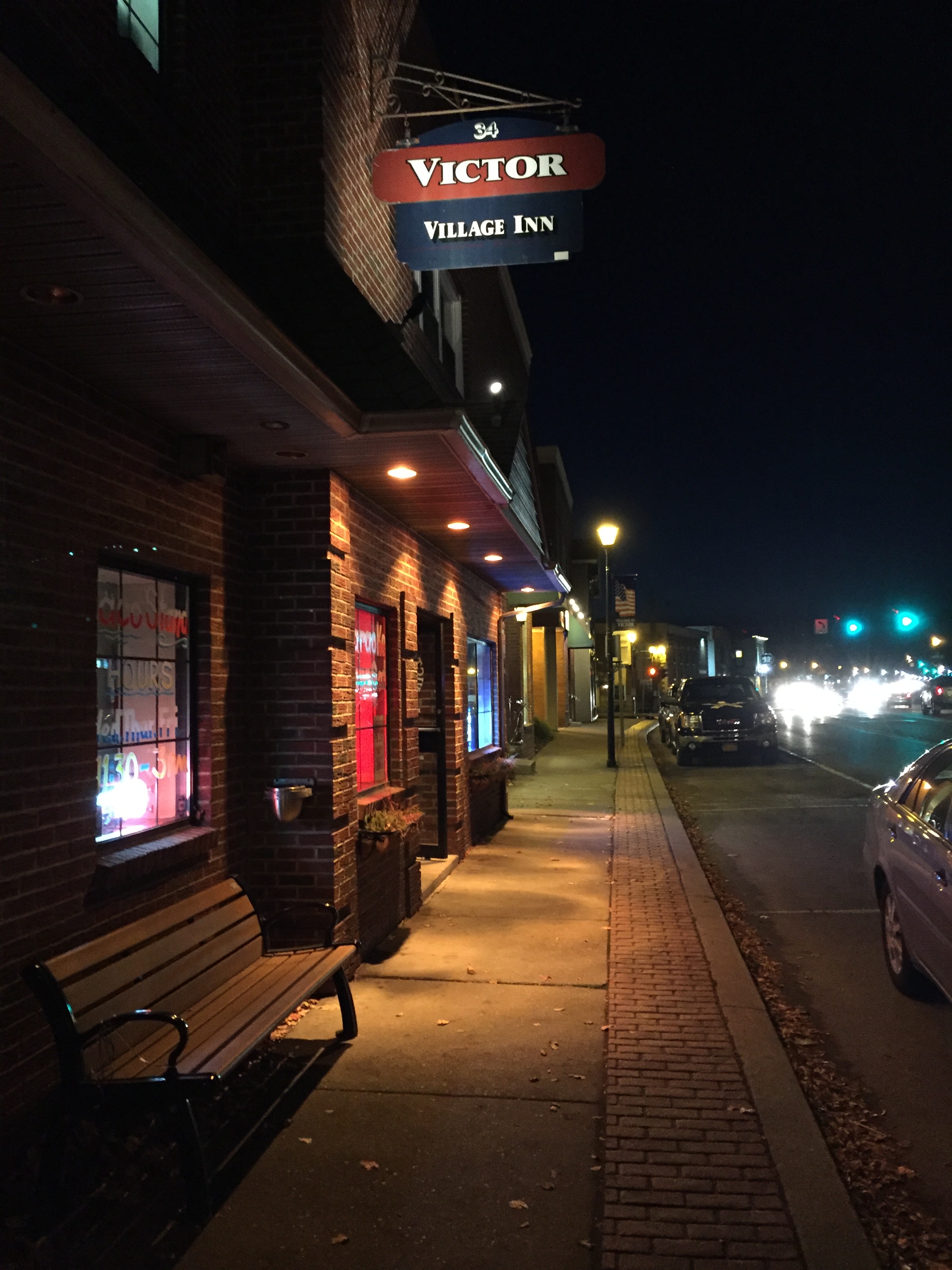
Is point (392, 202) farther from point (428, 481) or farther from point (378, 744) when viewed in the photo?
point (378, 744)

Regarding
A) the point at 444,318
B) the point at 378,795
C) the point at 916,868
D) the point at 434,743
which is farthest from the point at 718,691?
the point at 916,868

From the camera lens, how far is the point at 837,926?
8055 mm

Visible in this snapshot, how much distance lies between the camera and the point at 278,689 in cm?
638

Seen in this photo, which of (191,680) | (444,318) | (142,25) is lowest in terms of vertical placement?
(191,680)

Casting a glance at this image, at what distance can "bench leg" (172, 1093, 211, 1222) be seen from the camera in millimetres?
3539

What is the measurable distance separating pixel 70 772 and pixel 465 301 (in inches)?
469

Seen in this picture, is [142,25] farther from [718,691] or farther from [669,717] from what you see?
[669,717]

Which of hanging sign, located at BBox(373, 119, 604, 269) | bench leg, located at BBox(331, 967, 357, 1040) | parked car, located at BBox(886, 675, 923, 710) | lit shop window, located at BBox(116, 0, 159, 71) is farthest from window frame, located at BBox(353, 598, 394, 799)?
parked car, located at BBox(886, 675, 923, 710)

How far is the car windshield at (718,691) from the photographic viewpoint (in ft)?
73.4

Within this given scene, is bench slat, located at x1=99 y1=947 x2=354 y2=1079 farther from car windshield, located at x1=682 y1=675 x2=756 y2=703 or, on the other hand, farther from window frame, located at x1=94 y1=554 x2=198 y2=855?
car windshield, located at x1=682 y1=675 x2=756 y2=703

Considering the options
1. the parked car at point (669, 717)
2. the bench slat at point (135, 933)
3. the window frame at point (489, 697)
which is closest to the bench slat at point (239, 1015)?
the bench slat at point (135, 933)

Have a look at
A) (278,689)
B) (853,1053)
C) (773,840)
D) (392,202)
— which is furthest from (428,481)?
(773,840)

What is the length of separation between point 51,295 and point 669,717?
2633 cm

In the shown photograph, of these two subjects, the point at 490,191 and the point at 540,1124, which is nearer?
the point at 540,1124
